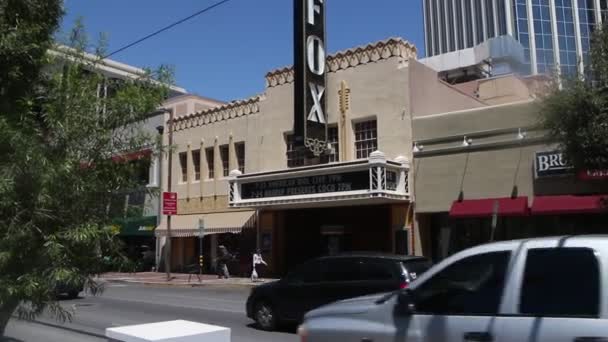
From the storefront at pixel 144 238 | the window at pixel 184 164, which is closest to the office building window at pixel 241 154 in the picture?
the window at pixel 184 164

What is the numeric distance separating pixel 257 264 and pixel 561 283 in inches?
966

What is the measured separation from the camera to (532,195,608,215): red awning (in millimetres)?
19219

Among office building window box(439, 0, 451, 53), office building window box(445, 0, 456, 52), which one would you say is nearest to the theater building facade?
office building window box(445, 0, 456, 52)

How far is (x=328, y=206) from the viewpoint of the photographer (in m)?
27.2

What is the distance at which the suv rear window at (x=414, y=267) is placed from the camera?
1156cm

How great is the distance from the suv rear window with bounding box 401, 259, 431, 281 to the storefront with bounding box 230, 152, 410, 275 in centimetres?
1101

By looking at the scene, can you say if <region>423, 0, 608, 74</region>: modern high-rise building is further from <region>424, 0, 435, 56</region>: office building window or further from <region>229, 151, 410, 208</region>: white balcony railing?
<region>229, 151, 410, 208</region>: white balcony railing

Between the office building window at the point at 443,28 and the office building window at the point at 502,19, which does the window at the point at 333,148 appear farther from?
the office building window at the point at 443,28

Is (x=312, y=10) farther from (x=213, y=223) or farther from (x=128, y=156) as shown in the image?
(x=128, y=156)

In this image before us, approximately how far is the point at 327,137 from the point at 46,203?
2200 centimetres

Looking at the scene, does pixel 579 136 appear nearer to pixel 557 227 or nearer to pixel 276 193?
pixel 557 227

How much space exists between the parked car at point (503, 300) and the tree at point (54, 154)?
94.9 inches

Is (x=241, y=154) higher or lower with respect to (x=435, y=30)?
lower

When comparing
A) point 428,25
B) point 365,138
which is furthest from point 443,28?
point 365,138
